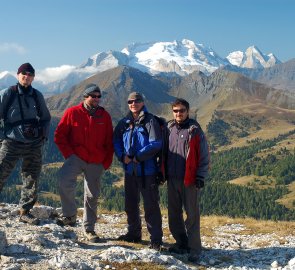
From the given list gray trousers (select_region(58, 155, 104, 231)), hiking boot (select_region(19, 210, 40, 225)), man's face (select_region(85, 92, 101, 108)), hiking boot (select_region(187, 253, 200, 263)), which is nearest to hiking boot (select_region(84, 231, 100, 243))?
gray trousers (select_region(58, 155, 104, 231))

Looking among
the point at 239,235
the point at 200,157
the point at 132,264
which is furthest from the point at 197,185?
the point at 239,235

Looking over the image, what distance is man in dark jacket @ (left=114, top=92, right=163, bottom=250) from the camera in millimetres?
12742

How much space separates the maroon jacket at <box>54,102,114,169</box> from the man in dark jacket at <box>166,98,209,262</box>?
2.34m

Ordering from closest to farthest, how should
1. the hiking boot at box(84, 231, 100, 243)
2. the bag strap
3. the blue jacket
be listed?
the blue jacket
the bag strap
the hiking boot at box(84, 231, 100, 243)

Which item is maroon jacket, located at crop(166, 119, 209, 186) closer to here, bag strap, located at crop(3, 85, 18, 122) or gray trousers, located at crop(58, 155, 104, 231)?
gray trousers, located at crop(58, 155, 104, 231)

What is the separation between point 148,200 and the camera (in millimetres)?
13062

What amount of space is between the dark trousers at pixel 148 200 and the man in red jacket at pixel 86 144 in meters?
1.10

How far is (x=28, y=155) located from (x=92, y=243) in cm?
371

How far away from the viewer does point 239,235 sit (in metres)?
18.7

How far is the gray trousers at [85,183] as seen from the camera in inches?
514

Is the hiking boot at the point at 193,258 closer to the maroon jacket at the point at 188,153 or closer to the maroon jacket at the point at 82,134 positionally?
the maroon jacket at the point at 188,153

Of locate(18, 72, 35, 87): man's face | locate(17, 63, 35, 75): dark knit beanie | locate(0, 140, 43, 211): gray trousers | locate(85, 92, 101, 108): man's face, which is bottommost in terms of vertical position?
locate(0, 140, 43, 211): gray trousers

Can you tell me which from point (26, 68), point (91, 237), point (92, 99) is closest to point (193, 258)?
point (91, 237)

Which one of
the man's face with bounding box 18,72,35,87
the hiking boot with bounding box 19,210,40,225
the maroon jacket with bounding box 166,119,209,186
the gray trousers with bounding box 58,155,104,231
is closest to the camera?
the maroon jacket with bounding box 166,119,209,186
